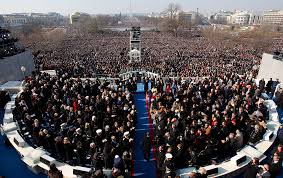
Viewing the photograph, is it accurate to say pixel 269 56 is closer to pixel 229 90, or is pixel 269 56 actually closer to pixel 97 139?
pixel 229 90

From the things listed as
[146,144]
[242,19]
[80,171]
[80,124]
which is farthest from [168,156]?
[242,19]

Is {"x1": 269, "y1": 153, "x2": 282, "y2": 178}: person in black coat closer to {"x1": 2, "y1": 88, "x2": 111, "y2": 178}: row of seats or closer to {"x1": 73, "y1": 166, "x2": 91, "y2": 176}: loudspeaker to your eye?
{"x1": 2, "y1": 88, "x2": 111, "y2": 178}: row of seats

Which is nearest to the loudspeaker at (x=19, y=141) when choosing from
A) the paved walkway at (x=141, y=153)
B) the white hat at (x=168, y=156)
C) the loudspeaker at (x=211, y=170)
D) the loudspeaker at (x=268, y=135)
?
the paved walkway at (x=141, y=153)

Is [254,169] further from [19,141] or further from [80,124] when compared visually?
[19,141]

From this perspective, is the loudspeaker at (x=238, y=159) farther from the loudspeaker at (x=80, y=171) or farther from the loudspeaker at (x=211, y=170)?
the loudspeaker at (x=80, y=171)

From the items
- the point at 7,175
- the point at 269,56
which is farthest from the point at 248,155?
the point at 269,56

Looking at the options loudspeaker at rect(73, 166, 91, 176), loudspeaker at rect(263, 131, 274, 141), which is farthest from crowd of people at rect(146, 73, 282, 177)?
loudspeaker at rect(73, 166, 91, 176)
